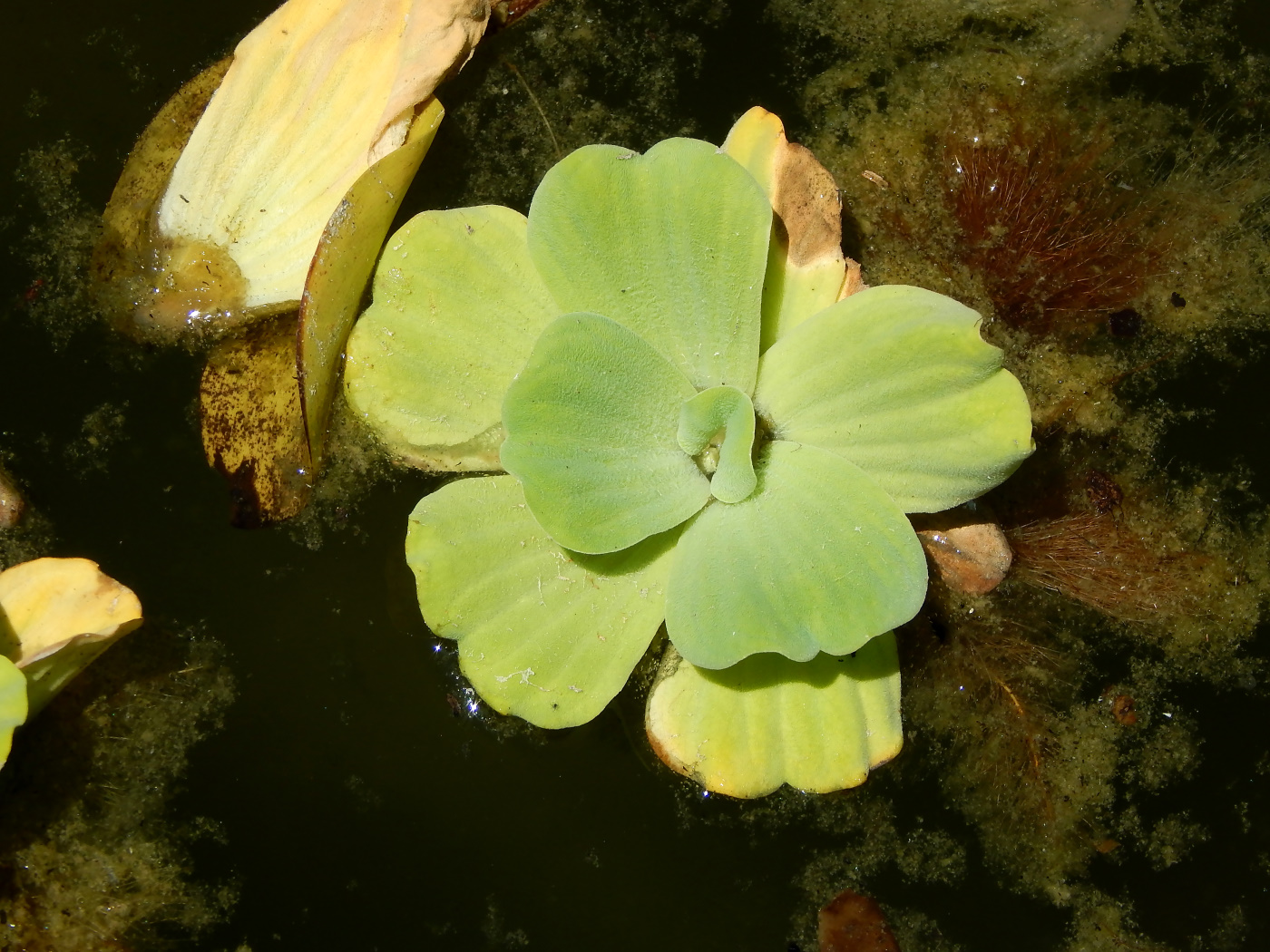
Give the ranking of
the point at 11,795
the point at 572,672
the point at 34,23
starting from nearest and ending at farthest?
the point at 572,672 → the point at 11,795 → the point at 34,23

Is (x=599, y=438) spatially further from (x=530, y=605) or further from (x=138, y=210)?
(x=138, y=210)

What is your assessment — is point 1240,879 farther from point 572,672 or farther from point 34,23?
point 34,23

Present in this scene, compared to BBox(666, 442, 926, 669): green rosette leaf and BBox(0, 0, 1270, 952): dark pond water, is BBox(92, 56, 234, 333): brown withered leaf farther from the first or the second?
BBox(666, 442, 926, 669): green rosette leaf

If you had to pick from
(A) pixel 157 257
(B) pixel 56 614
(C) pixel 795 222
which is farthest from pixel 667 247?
(B) pixel 56 614

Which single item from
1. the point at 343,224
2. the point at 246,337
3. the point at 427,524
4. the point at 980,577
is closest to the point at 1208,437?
the point at 980,577

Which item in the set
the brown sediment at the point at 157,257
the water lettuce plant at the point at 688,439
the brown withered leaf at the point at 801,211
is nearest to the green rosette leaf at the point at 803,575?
the water lettuce plant at the point at 688,439

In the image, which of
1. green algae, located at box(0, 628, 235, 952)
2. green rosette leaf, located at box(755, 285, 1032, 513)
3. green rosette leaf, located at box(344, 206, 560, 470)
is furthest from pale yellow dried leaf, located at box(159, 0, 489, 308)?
green rosette leaf, located at box(755, 285, 1032, 513)
